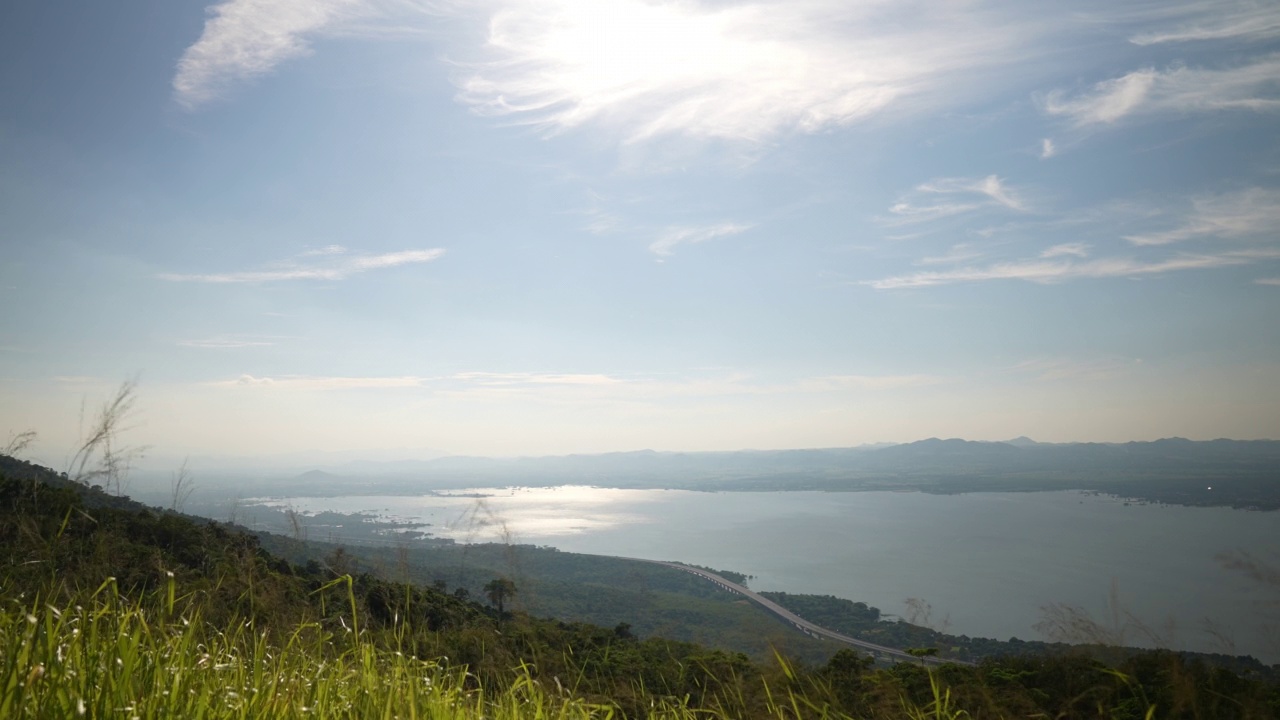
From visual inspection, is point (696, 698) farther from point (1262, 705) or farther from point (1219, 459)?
point (1219, 459)

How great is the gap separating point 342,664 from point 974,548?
3901cm

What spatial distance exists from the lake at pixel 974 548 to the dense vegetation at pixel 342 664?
1.60 feet

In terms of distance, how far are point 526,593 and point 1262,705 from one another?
4.61 m

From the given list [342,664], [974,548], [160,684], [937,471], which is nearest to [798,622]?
[342,664]

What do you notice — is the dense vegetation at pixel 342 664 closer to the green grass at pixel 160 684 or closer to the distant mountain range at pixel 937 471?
the green grass at pixel 160 684

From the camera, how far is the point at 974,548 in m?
35.2

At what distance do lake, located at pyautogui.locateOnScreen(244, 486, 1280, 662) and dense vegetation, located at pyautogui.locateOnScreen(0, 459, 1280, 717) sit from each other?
0.49 metres

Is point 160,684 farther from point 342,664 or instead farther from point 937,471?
point 937,471

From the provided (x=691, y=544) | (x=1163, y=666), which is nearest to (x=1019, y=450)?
(x=691, y=544)

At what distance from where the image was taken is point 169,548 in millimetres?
5883

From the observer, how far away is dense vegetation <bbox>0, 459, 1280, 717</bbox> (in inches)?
62.7

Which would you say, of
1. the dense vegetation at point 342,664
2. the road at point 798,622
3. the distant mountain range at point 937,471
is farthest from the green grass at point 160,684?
the distant mountain range at point 937,471

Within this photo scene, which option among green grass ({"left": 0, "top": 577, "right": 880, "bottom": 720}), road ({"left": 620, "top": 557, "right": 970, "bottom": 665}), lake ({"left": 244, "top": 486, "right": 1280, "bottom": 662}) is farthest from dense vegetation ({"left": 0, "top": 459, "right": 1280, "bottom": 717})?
road ({"left": 620, "top": 557, "right": 970, "bottom": 665})

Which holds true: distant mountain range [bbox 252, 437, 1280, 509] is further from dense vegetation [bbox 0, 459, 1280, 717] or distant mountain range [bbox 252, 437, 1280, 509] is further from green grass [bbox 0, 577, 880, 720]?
green grass [bbox 0, 577, 880, 720]
